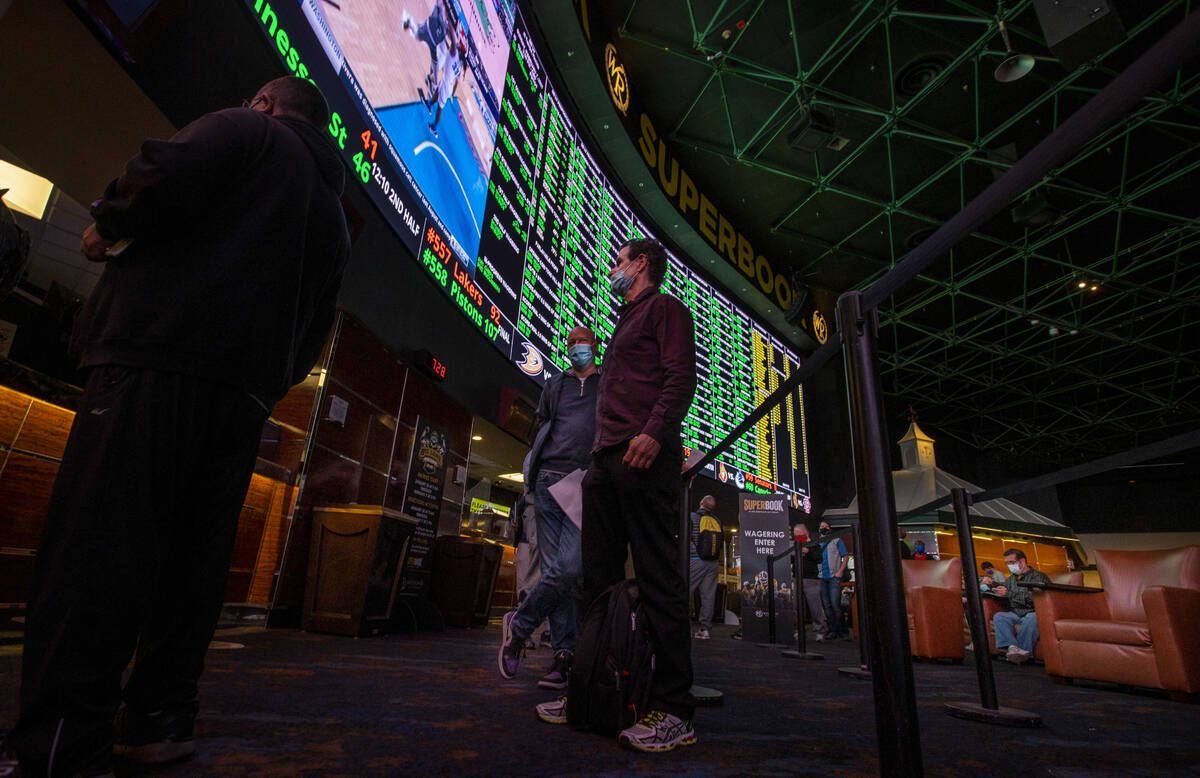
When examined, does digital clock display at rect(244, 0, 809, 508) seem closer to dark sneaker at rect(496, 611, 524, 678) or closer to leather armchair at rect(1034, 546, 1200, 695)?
dark sneaker at rect(496, 611, 524, 678)

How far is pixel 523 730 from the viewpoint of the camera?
1661 mm

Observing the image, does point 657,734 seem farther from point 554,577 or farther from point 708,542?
point 708,542

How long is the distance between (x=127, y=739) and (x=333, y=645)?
2.54 metres

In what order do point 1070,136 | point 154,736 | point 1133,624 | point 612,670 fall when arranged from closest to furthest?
point 1070,136
point 154,736
point 612,670
point 1133,624

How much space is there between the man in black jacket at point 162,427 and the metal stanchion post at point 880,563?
134 cm

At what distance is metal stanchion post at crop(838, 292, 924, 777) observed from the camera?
1.07m

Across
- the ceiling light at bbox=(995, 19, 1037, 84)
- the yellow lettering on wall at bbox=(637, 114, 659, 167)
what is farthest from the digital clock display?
the ceiling light at bbox=(995, 19, 1037, 84)

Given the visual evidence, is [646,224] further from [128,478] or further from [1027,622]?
[128,478]

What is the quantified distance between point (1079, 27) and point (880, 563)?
8081 millimetres

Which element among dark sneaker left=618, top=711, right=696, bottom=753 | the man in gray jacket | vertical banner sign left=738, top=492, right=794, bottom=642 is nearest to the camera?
dark sneaker left=618, top=711, right=696, bottom=753

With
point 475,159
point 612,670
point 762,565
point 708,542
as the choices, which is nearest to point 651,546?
point 612,670

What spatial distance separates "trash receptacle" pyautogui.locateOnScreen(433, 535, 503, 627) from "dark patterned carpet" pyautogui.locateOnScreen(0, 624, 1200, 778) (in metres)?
2.52

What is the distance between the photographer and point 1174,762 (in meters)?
1.74

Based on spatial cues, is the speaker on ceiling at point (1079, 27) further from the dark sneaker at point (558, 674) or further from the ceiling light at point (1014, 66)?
the dark sneaker at point (558, 674)
